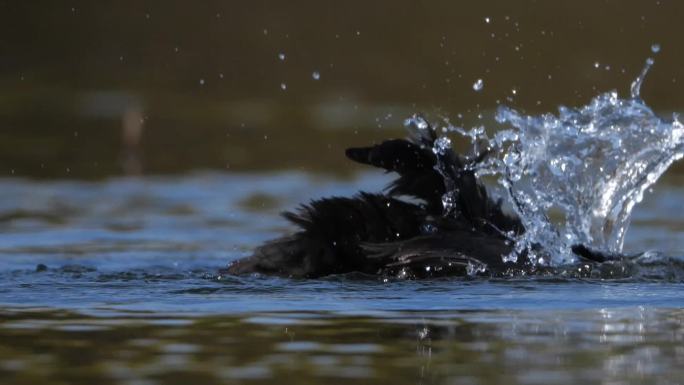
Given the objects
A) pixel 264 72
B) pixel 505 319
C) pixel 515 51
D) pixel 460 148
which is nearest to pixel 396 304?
pixel 505 319

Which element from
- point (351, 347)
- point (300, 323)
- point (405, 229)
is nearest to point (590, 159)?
point (405, 229)

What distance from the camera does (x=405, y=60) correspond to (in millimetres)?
22344

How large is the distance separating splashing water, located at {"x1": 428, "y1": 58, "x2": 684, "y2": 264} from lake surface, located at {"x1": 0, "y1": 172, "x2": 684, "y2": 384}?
2.41ft

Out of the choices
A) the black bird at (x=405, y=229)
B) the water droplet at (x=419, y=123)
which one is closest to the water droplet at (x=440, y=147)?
the black bird at (x=405, y=229)

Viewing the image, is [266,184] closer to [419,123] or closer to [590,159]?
[590,159]

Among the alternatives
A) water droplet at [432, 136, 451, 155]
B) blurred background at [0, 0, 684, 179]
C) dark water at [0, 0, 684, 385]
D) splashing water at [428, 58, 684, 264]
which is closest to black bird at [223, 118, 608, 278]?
water droplet at [432, 136, 451, 155]

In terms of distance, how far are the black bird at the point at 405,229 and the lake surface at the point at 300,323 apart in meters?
0.10

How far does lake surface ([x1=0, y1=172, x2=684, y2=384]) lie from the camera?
5.77 m

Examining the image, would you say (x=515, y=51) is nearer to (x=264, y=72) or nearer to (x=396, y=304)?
(x=264, y=72)

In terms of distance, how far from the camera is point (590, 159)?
889cm

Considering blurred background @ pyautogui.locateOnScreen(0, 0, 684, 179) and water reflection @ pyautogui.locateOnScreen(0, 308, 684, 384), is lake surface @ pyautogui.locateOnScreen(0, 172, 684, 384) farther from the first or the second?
blurred background @ pyautogui.locateOnScreen(0, 0, 684, 179)

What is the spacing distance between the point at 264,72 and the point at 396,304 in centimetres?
1457

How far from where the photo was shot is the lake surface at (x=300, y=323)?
577cm

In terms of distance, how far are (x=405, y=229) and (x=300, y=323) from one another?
1239 millimetres
